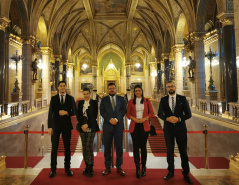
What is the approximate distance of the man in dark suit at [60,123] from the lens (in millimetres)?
3402

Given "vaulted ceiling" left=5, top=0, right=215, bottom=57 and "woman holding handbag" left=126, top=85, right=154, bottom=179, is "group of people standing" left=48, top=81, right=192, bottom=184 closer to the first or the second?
"woman holding handbag" left=126, top=85, right=154, bottom=179

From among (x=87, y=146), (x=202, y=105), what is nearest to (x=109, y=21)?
(x=202, y=105)

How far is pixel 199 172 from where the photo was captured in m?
3.58

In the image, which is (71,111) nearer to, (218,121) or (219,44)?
(218,121)

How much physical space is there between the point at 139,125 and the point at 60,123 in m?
1.47

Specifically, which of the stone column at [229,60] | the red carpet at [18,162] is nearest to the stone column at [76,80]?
the stone column at [229,60]

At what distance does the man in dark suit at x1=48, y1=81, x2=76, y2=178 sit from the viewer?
3402 mm

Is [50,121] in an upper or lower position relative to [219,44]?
lower

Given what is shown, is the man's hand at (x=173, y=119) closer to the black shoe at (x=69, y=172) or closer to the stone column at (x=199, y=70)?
the black shoe at (x=69, y=172)

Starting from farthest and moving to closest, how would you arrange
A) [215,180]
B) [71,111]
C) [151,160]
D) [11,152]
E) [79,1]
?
[79,1]
[11,152]
[151,160]
[71,111]
[215,180]

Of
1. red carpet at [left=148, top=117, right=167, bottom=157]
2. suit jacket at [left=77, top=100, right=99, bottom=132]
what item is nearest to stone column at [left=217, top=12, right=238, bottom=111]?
red carpet at [left=148, top=117, right=167, bottom=157]

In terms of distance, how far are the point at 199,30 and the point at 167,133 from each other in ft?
34.9

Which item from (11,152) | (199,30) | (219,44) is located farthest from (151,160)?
(219,44)

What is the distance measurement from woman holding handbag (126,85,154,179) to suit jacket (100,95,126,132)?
163mm
